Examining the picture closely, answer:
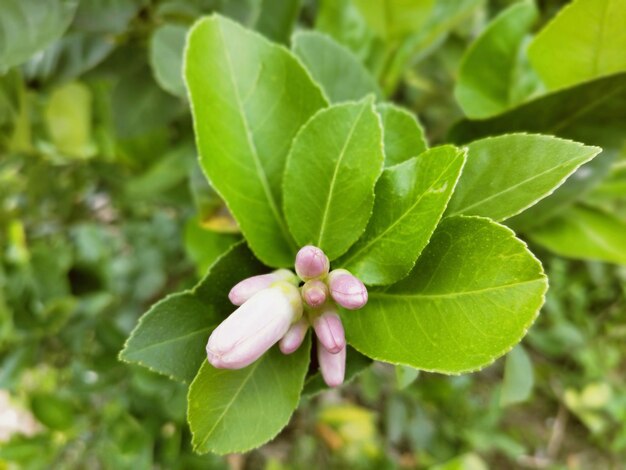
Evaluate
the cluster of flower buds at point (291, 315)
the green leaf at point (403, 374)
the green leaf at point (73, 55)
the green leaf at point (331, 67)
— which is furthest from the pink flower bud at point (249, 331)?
the green leaf at point (73, 55)

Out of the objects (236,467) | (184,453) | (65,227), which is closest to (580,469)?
(236,467)

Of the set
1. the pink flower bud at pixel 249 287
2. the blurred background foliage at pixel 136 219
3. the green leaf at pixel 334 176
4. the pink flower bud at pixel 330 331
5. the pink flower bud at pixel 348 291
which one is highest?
the green leaf at pixel 334 176

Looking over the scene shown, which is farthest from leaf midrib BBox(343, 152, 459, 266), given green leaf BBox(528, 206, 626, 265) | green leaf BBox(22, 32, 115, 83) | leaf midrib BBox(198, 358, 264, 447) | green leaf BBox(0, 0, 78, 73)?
green leaf BBox(22, 32, 115, 83)

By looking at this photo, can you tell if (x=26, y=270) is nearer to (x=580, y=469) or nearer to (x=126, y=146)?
(x=126, y=146)

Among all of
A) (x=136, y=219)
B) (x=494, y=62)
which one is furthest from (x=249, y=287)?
(x=136, y=219)

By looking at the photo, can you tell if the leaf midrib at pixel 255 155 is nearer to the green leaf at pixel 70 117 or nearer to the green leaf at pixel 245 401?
the green leaf at pixel 245 401

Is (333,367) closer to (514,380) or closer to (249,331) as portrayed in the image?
(249,331)
